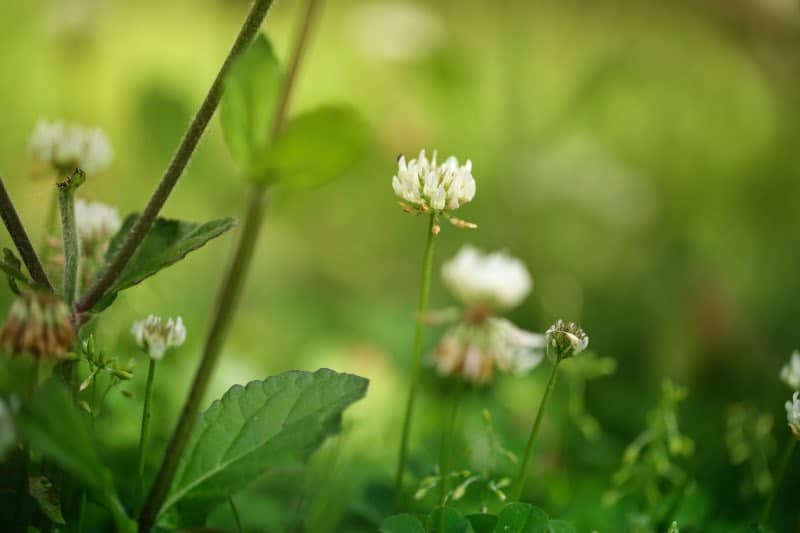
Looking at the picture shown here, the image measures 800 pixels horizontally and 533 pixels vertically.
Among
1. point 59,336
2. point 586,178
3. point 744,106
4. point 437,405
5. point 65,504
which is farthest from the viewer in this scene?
point 744,106

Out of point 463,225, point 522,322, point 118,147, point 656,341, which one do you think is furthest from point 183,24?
point 463,225

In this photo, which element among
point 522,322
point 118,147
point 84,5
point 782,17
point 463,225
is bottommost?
point 463,225

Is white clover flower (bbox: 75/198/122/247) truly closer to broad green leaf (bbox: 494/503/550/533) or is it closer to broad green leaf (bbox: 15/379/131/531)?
broad green leaf (bbox: 15/379/131/531)

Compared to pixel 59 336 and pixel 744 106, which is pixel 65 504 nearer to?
pixel 59 336

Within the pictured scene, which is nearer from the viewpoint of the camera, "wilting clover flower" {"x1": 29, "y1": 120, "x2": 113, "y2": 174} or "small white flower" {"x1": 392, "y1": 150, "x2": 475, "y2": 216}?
"small white flower" {"x1": 392, "y1": 150, "x2": 475, "y2": 216}

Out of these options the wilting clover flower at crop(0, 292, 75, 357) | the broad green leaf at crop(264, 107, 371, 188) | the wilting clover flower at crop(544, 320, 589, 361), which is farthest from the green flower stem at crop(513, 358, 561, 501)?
the wilting clover flower at crop(0, 292, 75, 357)

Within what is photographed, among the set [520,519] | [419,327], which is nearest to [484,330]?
[419,327]

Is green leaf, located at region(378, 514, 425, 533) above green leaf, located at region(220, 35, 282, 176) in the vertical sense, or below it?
below

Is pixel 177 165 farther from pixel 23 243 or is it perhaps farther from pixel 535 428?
pixel 535 428
